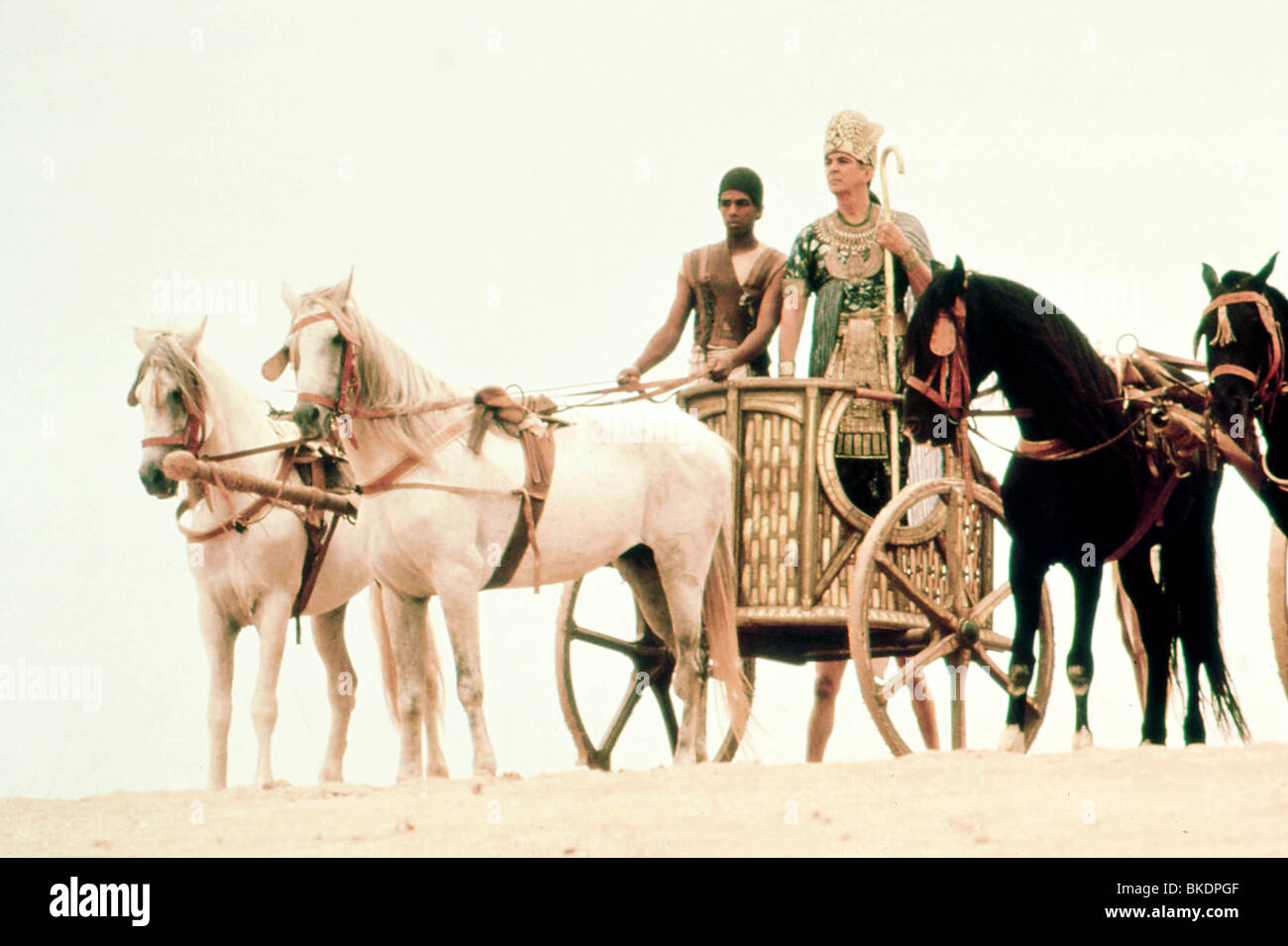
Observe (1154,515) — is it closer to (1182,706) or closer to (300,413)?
(1182,706)

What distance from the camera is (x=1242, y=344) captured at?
933 centimetres

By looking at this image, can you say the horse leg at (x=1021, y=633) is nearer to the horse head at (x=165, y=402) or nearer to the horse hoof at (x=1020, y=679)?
the horse hoof at (x=1020, y=679)

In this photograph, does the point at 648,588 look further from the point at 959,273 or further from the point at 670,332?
the point at 959,273

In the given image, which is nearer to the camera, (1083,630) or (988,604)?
(1083,630)

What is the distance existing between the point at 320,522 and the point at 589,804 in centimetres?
313

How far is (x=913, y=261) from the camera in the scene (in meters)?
10.7

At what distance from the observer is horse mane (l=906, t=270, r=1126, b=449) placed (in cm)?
936

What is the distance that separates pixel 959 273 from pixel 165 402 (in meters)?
3.88

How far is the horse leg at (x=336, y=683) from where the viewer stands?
11.5 meters

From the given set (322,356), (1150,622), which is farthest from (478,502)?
(1150,622)

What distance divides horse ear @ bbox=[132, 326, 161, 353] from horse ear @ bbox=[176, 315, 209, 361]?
0.39ft

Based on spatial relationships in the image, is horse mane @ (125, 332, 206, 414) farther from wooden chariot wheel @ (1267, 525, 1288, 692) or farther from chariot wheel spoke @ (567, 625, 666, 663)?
wooden chariot wheel @ (1267, 525, 1288, 692)
